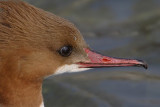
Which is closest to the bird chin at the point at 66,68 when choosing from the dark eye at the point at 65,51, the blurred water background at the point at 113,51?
the dark eye at the point at 65,51

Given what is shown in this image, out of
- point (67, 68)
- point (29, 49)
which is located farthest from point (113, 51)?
point (29, 49)

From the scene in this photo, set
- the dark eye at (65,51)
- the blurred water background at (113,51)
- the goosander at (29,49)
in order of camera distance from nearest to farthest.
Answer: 1. the goosander at (29,49)
2. the dark eye at (65,51)
3. the blurred water background at (113,51)

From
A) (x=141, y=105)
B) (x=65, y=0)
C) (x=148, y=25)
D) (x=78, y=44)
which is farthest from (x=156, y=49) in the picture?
(x=78, y=44)

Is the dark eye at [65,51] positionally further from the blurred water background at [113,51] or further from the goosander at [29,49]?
the blurred water background at [113,51]

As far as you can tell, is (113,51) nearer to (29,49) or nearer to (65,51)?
(65,51)

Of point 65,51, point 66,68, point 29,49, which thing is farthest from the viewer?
point 66,68

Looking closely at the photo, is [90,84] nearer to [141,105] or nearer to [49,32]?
[141,105]

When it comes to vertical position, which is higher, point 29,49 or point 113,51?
point 113,51
